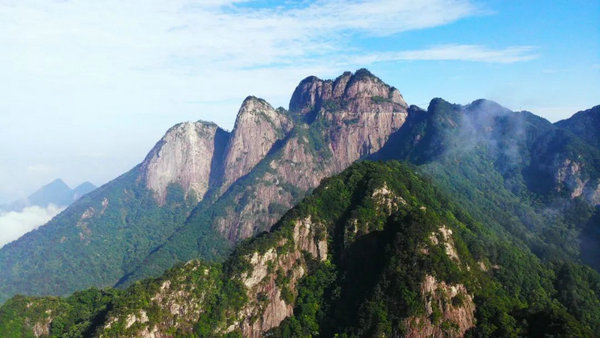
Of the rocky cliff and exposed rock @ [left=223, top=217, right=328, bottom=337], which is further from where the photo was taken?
exposed rock @ [left=223, top=217, right=328, bottom=337]

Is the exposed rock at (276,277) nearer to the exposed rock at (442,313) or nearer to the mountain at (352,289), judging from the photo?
the mountain at (352,289)

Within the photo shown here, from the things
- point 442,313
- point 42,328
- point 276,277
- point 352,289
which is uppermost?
point 276,277

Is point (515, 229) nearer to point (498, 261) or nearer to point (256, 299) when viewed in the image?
point (498, 261)

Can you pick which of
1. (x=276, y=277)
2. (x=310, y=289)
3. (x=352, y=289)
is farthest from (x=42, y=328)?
(x=352, y=289)

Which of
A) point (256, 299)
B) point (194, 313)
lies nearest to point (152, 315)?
point (194, 313)

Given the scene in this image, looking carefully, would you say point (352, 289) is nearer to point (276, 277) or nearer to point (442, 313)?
point (276, 277)

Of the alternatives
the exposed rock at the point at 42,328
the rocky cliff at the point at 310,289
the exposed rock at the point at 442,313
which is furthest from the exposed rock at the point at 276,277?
the exposed rock at the point at 42,328

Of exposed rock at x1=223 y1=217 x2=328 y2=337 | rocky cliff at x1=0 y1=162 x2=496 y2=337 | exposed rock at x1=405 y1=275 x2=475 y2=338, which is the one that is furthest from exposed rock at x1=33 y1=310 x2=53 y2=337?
exposed rock at x1=405 y1=275 x2=475 y2=338

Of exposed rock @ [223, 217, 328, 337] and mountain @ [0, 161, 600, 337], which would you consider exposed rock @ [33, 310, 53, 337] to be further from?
exposed rock @ [223, 217, 328, 337]

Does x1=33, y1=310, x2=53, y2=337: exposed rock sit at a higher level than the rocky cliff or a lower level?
lower
